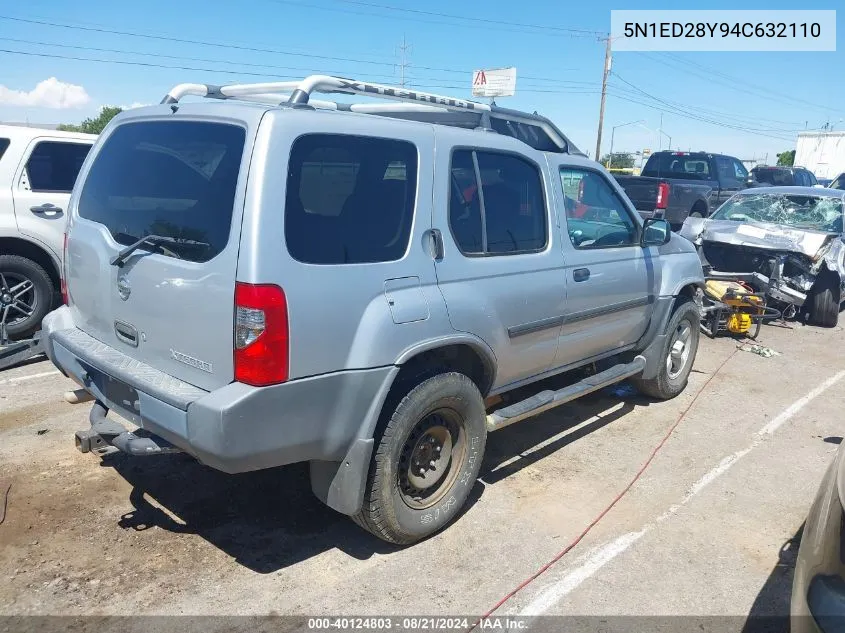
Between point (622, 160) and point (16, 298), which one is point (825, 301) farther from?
point (622, 160)

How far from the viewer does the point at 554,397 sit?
13.9 feet

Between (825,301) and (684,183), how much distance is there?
23.1 ft

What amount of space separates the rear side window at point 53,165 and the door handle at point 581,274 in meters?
4.81

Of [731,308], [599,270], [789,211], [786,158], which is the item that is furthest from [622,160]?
[599,270]

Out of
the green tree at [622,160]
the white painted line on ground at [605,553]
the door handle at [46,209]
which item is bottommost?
the white painted line on ground at [605,553]

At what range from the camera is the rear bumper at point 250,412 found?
2654 millimetres

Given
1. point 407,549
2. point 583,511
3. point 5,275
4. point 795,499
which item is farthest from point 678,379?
point 5,275

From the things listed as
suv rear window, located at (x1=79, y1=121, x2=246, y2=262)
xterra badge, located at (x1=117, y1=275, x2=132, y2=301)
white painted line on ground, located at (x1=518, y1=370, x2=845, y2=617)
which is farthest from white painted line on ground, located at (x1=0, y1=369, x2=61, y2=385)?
white painted line on ground, located at (x1=518, y1=370, x2=845, y2=617)

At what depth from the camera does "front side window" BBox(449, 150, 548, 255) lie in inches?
138

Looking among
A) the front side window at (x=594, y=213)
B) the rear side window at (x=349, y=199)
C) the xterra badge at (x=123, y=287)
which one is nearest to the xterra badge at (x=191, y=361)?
the xterra badge at (x=123, y=287)

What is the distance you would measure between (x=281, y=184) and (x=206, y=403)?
0.92 metres

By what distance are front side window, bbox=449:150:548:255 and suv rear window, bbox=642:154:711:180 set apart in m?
14.4

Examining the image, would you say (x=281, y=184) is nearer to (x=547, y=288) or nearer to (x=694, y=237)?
(x=547, y=288)

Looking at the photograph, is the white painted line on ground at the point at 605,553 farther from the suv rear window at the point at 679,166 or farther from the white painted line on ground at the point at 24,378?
the suv rear window at the point at 679,166
